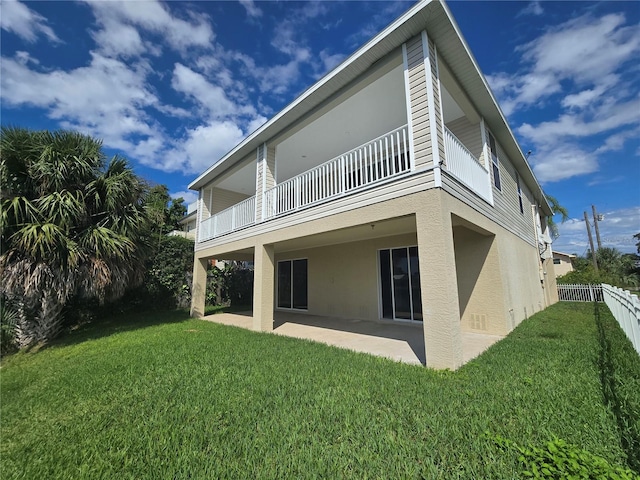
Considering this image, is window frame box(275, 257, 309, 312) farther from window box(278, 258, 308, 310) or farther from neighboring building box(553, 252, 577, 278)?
neighboring building box(553, 252, 577, 278)

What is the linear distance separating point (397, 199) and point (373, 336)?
384 cm

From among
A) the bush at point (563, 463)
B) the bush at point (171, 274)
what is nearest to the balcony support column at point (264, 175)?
the bush at point (171, 274)

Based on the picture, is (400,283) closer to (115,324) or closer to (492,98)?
(492,98)

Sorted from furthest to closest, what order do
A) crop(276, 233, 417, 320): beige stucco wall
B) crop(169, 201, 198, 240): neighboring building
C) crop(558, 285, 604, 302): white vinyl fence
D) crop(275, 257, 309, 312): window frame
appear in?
crop(169, 201, 198, 240): neighboring building
crop(558, 285, 604, 302): white vinyl fence
crop(275, 257, 309, 312): window frame
crop(276, 233, 417, 320): beige stucco wall

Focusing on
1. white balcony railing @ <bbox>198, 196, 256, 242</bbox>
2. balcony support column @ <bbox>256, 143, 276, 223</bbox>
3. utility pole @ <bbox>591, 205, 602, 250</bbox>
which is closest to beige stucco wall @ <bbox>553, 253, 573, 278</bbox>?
utility pole @ <bbox>591, 205, 602, 250</bbox>

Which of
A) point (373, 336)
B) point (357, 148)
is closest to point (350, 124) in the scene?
point (357, 148)

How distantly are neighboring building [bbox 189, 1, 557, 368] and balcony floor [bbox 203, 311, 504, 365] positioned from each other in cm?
51

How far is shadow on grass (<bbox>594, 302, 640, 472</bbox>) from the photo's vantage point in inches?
88.6

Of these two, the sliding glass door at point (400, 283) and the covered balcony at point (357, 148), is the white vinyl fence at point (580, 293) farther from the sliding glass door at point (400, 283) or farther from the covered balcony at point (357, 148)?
the covered balcony at point (357, 148)

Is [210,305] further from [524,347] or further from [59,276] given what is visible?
[524,347]

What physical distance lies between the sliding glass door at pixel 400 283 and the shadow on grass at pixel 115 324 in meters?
7.73

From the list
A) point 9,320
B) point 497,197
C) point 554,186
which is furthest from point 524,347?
point 554,186

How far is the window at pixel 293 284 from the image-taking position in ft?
39.8

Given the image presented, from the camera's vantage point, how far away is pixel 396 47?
5445 millimetres
